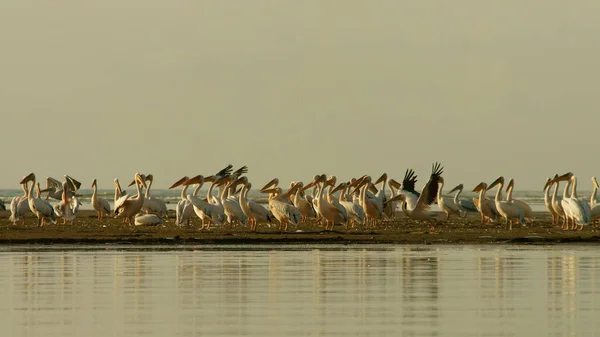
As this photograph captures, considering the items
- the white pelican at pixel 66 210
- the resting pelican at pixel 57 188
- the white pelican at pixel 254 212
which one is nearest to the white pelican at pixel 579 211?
the white pelican at pixel 254 212

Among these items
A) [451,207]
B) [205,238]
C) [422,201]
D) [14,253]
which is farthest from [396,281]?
[451,207]

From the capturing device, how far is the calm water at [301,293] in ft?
34.2

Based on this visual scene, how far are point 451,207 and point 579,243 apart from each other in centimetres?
900

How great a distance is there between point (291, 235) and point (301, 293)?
1156cm

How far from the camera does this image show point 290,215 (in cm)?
2628

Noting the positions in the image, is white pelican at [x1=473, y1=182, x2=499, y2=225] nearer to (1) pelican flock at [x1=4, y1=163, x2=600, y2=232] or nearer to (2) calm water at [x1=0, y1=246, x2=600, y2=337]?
(1) pelican flock at [x1=4, y1=163, x2=600, y2=232]

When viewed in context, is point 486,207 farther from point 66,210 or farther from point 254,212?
point 66,210

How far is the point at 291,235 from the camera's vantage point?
24.6m

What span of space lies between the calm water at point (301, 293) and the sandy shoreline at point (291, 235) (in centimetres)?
291

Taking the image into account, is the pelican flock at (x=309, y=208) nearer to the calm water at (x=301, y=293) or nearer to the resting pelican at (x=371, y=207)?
the resting pelican at (x=371, y=207)

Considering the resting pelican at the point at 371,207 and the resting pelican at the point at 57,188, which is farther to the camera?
the resting pelican at the point at 57,188

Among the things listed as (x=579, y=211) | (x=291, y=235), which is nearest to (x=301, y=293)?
(x=291, y=235)

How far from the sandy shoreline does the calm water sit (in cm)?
291

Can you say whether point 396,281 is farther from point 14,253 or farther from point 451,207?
point 451,207
